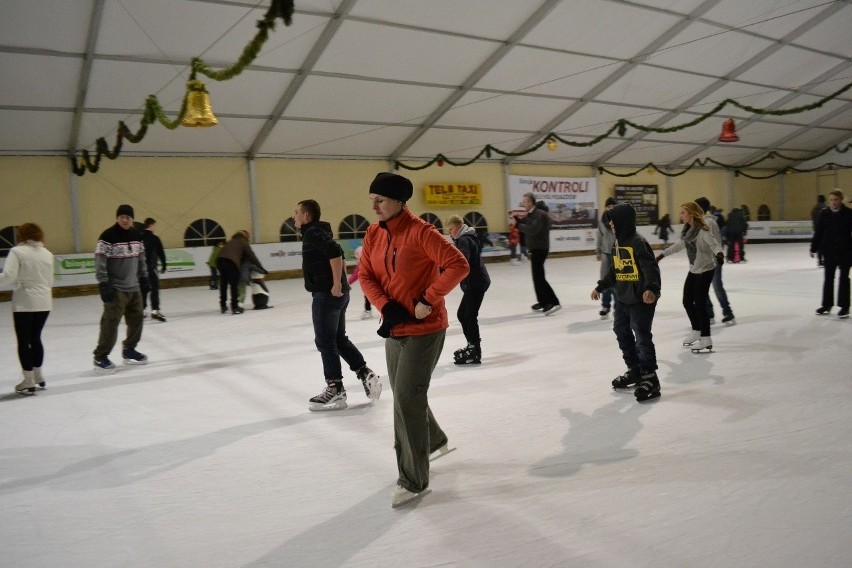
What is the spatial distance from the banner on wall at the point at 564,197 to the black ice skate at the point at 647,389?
1776 cm

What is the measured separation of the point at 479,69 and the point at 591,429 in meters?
12.4

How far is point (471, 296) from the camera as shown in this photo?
5.60 meters

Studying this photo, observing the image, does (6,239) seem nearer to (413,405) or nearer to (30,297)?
(30,297)

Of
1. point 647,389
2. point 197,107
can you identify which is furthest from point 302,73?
point 647,389

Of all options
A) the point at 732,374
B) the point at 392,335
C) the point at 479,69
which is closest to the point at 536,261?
the point at 732,374

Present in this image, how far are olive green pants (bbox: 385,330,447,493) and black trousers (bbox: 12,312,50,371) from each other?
371 cm

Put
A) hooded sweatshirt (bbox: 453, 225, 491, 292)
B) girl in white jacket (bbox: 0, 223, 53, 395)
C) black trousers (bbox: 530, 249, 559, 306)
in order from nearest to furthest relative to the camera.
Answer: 1. girl in white jacket (bbox: 0, 223, 53, 395)
2. hooded sweatshirt (bbox: 453, 225, 491, 292)
3. black trousers (bbox: 530, 249, 559, 306)

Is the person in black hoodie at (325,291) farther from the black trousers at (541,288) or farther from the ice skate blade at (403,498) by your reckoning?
the black trousers at (541,288)

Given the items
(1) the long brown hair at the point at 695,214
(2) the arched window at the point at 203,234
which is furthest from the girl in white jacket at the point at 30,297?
(2) the arched window at the point at 203,234

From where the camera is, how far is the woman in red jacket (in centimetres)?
268

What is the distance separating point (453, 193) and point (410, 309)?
18.1 metres

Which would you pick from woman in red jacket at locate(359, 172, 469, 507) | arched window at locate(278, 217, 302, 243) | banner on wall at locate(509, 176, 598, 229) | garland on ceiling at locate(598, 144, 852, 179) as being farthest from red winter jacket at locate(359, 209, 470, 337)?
garland on ceiling at locate(598, 144, 852, 179)

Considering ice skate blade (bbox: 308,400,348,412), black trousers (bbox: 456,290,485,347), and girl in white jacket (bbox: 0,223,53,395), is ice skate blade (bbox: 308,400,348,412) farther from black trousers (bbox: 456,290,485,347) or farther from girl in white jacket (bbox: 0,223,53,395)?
girl in white jacket (bbox: 0,223,53,395)

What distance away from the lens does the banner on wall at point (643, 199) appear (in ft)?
79.7
